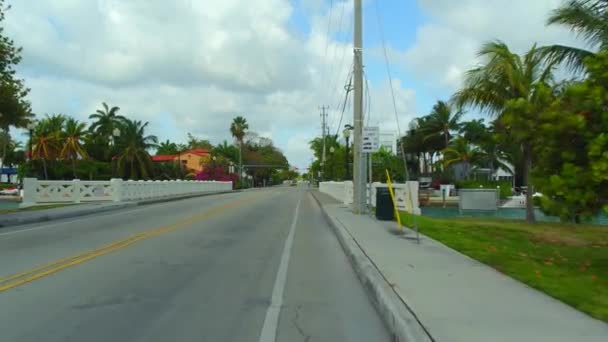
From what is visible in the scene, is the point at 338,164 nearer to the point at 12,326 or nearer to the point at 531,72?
the point at 531,72

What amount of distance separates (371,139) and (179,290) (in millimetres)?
13907

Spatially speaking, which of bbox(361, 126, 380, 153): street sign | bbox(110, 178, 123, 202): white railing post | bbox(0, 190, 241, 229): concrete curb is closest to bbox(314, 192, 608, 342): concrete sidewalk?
bbox(361, 126, 380, 153): street sign

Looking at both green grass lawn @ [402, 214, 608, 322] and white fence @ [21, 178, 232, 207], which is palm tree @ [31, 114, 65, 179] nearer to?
white fence @ [21, 178, 232, 207]

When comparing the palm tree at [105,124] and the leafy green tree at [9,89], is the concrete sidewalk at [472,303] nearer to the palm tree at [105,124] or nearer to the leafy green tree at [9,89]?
the leafy green tree at [9,89]

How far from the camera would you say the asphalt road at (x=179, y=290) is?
647 cm

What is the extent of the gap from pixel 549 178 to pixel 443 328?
4459 millimetres

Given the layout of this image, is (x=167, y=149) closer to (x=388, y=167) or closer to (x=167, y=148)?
(x=167, y=148)

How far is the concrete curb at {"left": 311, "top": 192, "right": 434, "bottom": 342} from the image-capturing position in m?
5.84

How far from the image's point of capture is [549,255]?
12547mm

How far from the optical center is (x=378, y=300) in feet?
25.3

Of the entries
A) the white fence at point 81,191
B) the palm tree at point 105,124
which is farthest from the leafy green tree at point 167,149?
the white fence at point 81,191

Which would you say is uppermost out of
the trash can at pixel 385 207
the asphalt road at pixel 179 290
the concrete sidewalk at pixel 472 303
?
the trash can at pixel 385 207

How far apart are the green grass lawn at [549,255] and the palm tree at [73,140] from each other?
73022 millimetres

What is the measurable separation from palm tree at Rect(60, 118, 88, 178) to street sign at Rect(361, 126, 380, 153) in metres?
67.6
